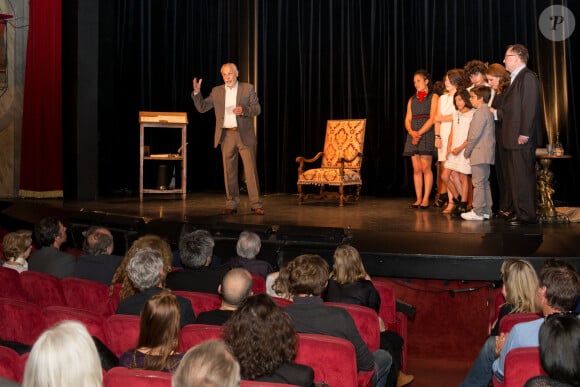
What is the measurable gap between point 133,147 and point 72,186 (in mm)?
1797

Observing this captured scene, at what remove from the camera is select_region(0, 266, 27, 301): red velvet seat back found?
3795 millimetres

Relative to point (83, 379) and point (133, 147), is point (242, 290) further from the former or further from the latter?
point (133, 147)

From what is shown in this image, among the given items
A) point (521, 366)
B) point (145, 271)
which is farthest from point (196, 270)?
point (521, 366)

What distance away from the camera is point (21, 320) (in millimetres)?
3033

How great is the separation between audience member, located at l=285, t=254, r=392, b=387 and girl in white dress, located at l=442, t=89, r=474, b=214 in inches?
143

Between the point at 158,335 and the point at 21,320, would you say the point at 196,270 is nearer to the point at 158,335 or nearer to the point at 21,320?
the point at 21,320

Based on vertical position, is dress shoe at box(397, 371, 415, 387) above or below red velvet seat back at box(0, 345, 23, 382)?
below

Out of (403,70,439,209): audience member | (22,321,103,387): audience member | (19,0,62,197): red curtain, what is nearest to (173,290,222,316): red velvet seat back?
(22,321,103,387): audience member

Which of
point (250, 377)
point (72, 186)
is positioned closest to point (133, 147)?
point (72, 186)

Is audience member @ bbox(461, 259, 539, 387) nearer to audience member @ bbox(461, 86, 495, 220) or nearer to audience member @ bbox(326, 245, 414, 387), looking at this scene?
audience member @ bbox(326, 245, 414, 387)

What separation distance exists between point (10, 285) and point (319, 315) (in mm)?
1849

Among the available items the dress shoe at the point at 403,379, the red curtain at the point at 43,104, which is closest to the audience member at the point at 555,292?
the dress shoe at the point at 403,379

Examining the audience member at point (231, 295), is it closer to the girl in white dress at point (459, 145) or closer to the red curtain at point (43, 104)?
the girl in white dress at point (459, 145)

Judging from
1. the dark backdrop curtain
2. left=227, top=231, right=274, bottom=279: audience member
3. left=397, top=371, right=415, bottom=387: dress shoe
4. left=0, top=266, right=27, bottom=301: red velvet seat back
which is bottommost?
left=397, top=371, right=415, bottom=387: dress shoe
